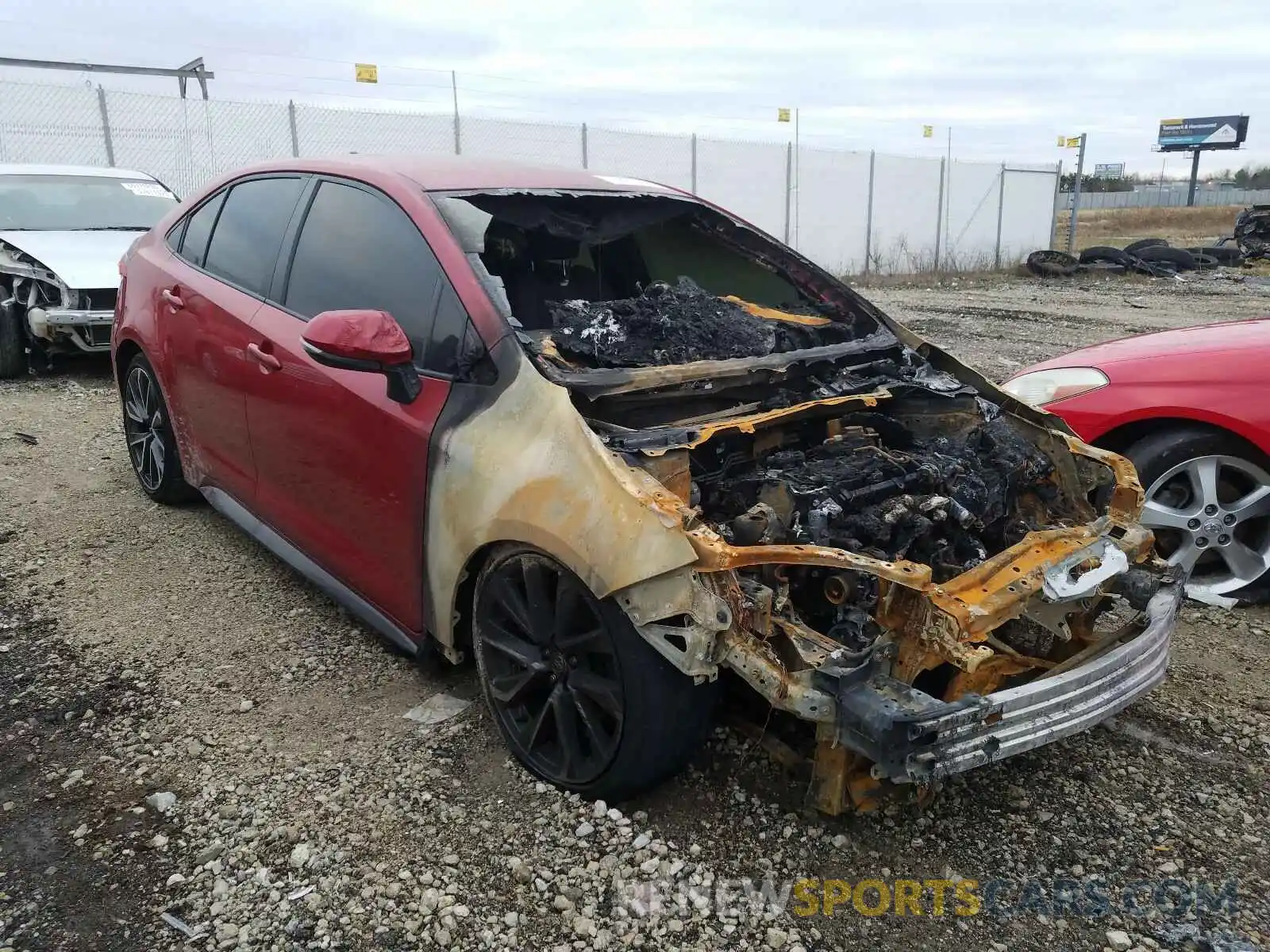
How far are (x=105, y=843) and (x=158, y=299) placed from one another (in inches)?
97.8

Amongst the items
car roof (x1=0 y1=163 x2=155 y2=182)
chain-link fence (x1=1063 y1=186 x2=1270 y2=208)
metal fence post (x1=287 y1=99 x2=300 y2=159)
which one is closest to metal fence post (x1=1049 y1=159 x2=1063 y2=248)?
metal fence post (x1=287 y1=99 x2=300 y2=159)

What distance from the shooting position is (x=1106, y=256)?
19.8 meters

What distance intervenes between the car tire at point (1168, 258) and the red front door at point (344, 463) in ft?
67.6

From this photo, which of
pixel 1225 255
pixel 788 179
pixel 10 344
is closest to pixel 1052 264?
pixel 1225 255

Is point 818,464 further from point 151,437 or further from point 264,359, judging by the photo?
point 151,437

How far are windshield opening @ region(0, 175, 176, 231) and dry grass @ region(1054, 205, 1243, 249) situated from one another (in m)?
24.6

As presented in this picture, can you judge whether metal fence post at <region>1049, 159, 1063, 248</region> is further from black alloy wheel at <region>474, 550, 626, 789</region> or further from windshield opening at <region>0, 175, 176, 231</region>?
black alloy wheel at <region>474, 550, 626, 789</region>

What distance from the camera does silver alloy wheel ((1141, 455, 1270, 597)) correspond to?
11.6 ft

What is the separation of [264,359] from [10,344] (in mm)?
5723

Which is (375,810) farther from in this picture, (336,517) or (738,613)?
(738,613)

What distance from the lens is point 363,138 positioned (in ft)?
47.9

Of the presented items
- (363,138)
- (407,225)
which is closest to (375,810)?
(407,225)

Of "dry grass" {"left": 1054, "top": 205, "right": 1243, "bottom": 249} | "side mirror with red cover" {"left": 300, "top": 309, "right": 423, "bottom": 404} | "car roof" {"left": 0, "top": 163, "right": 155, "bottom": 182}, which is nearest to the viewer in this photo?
"side mirror with red cover" {"left": 300, "top": 309, "right": 423, "bottom": 404}

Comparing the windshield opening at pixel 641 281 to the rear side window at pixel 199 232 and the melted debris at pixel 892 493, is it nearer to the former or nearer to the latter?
the melted debris at pixel 892 493
